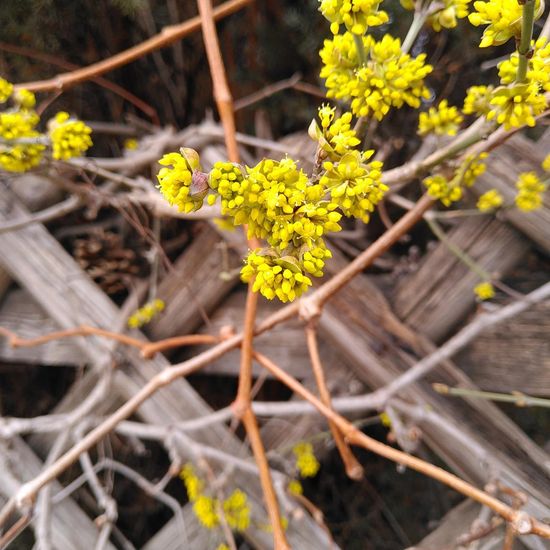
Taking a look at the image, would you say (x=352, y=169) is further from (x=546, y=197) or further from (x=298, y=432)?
(x=298, y=432)

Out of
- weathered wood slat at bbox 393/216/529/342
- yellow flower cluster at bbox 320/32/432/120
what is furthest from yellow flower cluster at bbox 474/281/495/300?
yellow flower cluster at bbox 320/32/432/120

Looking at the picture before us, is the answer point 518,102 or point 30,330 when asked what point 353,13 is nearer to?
point 518,102

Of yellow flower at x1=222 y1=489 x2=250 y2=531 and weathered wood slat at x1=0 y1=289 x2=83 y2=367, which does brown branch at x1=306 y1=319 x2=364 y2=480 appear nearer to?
yellow flower at x1=222 y1=489 x2=250 y2=531

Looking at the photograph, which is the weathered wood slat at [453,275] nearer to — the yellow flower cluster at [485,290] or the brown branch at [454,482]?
the yellow flower cluster at [485,290]

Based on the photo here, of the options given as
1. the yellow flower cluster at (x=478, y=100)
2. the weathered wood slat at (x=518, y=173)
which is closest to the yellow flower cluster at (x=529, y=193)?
the weathered wood slat at (x=518, y=173)

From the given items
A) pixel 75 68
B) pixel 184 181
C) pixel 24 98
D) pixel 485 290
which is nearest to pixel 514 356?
pixel 485 290

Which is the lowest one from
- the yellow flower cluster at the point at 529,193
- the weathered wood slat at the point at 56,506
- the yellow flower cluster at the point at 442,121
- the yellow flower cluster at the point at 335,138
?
the weathered wood slat at the point at 56,506
